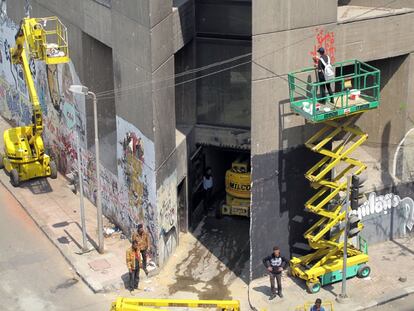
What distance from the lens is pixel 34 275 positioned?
27531mm

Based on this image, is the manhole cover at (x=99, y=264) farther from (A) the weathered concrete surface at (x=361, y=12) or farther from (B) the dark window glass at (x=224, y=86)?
(A) the weathered concrete surface at (x=361, y=12)

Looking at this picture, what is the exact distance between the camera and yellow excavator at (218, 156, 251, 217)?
100ft

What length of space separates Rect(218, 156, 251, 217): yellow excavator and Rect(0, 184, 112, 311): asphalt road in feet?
21.2

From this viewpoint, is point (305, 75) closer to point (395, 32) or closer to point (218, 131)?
point (395, 32)

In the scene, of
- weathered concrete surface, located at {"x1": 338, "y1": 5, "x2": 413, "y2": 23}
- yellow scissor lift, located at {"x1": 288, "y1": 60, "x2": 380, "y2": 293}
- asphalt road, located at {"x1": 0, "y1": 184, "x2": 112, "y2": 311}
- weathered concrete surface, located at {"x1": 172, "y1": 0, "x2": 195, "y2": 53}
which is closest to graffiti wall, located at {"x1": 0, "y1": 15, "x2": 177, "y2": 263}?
asphalt road, located at {"x1": 0, "y1": 184, "x2": 112, "y2": 311}

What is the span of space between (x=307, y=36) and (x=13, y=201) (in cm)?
1409

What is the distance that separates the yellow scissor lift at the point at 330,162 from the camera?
24.0 metres

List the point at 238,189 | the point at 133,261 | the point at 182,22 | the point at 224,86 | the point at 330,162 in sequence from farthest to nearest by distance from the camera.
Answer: the point at 238,189
the point at 224,86
the point at 182,22
the point at 133,261
the point at 330,162

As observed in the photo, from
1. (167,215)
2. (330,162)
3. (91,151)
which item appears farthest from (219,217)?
(330,162)

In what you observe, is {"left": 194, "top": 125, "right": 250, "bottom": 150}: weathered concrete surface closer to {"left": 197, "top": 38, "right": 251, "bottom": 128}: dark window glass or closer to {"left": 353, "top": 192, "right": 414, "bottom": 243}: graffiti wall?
{"left": 197, "top": 38, "right": 251, "bottom": 128}: dark window glass

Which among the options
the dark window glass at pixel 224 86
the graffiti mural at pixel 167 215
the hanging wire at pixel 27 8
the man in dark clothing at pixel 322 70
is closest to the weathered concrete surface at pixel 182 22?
the dark window glass at pixel 224 86

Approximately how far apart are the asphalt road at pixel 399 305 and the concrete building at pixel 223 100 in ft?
10.1

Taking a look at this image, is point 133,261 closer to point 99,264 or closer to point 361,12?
point 99,264

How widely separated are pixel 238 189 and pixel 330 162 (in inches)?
234
